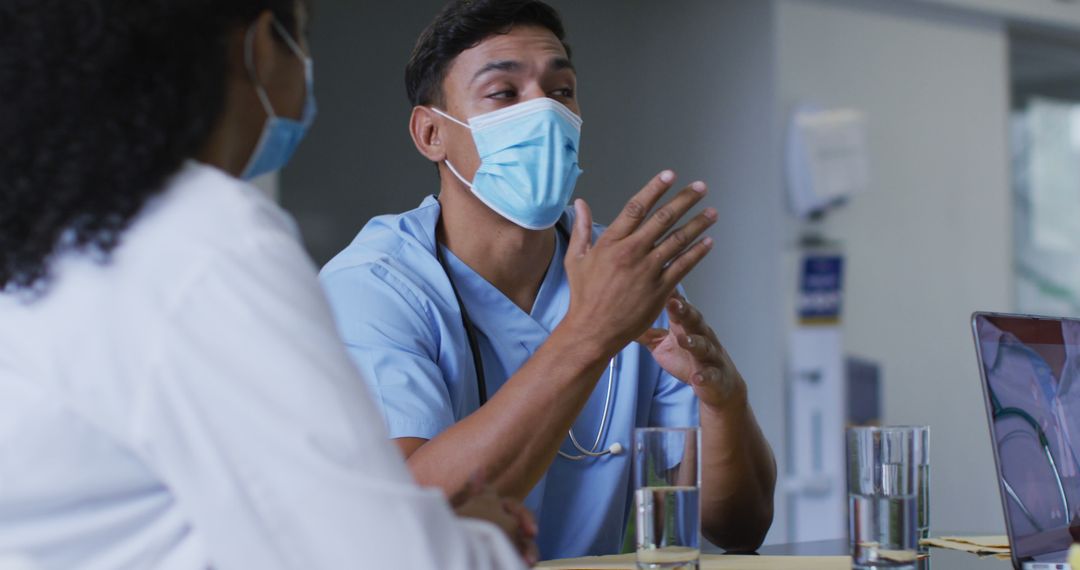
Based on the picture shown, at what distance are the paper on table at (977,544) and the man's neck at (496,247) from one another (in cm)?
68

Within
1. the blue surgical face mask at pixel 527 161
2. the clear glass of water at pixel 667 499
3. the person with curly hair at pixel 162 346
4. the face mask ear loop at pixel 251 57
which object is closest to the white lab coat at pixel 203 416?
the person with curly hair at pixel 162 346

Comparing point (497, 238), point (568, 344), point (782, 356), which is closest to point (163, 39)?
point (568, 344)

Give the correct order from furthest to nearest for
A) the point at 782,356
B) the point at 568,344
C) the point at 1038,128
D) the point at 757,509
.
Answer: the point at 1038,128
the point at 782,356
the point at 757,509
the point at 568,344

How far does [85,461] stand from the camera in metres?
0.78

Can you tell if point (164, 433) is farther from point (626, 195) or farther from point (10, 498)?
point (626, 195)

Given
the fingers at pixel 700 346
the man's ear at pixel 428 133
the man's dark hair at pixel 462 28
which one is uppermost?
the man's dark hair at pixel 462 28

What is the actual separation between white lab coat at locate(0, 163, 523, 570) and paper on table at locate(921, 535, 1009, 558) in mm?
882

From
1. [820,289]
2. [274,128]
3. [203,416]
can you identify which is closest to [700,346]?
[274,128]

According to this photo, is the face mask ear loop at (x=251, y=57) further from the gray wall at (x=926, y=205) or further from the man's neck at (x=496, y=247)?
the gray wall at (x=926, y=205)

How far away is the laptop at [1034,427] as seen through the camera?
123cm

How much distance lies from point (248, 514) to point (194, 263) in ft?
0.51

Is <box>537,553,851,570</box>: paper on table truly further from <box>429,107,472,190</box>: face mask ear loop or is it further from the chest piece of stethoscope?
<box>429,107,472,190</box>: face mask ear loop

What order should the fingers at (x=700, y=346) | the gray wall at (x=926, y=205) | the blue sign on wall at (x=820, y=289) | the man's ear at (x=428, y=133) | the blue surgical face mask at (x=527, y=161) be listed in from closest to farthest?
the fingers at (x=700, y=346) → the blue surgical face mask at (x=527, y=161) → the man's ear at (x=428, y=133) → the blue sign on wall at (x=820, y=289) → the gray wall at (x=926, y=205)

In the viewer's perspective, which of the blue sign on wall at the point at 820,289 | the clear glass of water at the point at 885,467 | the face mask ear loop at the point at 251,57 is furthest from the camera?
the blue sign on wall at the point at 820,289
